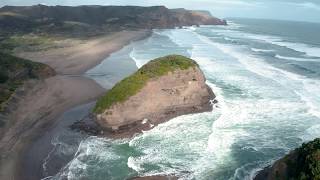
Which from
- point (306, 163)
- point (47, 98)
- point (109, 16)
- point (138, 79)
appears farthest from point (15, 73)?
point (109, 16)

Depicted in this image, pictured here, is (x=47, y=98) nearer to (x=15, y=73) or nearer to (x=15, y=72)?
(x=15, y=73)

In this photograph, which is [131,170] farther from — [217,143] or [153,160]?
[217,143]

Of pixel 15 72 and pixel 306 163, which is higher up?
pixel 306 163

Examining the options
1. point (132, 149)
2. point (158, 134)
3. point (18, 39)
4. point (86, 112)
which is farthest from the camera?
point (18, 39)

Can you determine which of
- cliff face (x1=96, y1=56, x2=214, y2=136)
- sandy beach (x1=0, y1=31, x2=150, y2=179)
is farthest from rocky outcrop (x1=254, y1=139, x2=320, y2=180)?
sandy beach (x1=0, y1=31, x2=150, y2=179)

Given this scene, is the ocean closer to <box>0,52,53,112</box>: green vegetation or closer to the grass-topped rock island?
the grass-topped rock island

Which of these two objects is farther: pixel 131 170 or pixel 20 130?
pixel 20 130

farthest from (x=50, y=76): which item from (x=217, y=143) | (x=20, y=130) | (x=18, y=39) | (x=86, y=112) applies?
(x=18, y=39)
